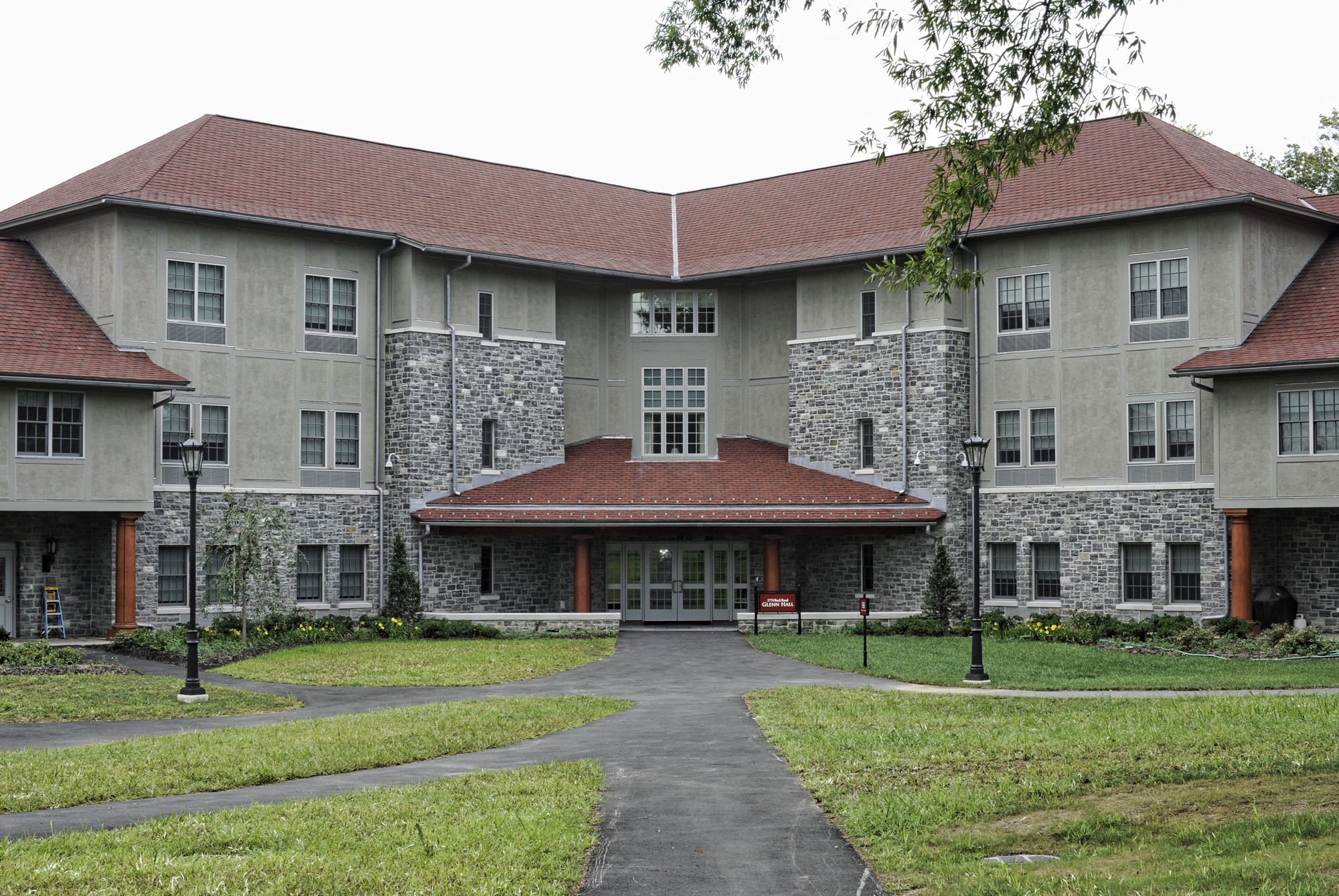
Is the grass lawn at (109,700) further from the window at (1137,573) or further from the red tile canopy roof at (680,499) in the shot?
the window at (1137,573)

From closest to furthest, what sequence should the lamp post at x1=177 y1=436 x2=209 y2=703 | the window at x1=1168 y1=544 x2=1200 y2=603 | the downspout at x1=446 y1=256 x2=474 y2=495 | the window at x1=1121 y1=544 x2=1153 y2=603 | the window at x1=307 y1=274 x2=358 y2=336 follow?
the lamp post at x1=177 y1=436 x2=209 y2=703 < the window at x1=1168 y1=544 x2=1200 y2=603 < the window at x1=1121 y1=544 x2=1153 y2=603 < the window at x1=307 y1=274 x2=358 y2=336 < the downspout at x1=446 y1=256 x2=474 y2=495

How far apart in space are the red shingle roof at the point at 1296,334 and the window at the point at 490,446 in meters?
16.8

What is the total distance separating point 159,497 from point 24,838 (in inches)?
893

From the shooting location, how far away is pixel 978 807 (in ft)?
37.3

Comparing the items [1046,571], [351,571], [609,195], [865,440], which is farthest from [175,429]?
[1046,571]

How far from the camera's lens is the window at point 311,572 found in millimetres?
34656

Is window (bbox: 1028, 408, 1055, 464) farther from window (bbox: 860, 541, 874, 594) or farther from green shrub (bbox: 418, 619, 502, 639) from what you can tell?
green shrub (bbox: 418, 619, 502, 639)

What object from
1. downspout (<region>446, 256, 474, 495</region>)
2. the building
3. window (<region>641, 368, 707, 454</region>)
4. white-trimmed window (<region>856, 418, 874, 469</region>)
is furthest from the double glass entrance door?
downspout (<region>446, 256, 474, 495</region>)

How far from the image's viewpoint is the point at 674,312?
4053 cm

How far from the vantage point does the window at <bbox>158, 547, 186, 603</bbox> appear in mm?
32375

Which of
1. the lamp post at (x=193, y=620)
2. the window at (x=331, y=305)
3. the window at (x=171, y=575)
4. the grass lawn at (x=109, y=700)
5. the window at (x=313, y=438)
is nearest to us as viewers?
the grass lawn at (x=109, y=700)

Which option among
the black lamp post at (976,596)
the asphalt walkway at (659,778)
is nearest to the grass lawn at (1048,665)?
the black lamp post at (976,596)

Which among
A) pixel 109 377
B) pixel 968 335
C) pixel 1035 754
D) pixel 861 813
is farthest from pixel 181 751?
pixel 968 335

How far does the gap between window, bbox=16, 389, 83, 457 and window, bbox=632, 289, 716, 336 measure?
1579cm
